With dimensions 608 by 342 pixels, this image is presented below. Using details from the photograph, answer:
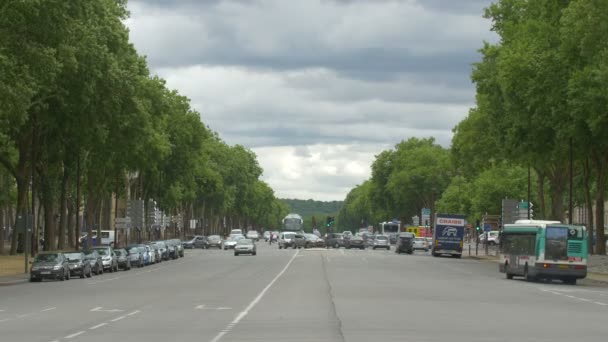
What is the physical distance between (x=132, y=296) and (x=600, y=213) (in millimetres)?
38842

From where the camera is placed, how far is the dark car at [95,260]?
5719 centimetres

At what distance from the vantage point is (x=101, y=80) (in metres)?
57.7

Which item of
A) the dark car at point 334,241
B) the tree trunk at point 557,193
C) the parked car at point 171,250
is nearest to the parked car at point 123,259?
the parked car at point 171,250

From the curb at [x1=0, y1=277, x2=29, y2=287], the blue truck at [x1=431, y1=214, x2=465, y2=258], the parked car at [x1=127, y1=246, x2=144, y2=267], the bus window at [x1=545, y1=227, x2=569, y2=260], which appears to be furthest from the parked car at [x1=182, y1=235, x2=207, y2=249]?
the bus window at [x1=545, y1=227, x2=569, y2=260]

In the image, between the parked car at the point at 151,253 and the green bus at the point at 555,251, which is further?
the parked car at the point at 151,253

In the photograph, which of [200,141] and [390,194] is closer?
[200,141]

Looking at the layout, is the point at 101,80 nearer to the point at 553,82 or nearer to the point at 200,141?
the point at 553,82

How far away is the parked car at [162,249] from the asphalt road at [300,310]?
3397cm

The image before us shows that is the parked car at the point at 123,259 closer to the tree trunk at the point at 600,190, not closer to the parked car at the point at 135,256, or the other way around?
the parked car at the point at 135,256

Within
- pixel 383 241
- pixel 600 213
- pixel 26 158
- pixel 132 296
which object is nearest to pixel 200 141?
pixel 383 241

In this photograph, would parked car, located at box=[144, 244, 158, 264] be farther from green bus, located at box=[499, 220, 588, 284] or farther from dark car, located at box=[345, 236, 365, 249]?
dark car, located at box=[345, 236, 365, 249]

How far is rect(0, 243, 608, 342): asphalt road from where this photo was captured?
71.2 ft

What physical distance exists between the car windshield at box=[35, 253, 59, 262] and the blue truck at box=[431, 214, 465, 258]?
157ft

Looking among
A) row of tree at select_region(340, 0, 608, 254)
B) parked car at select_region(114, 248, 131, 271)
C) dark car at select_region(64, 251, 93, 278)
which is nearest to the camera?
dark car at select_region(64, 251, 93, 278)
